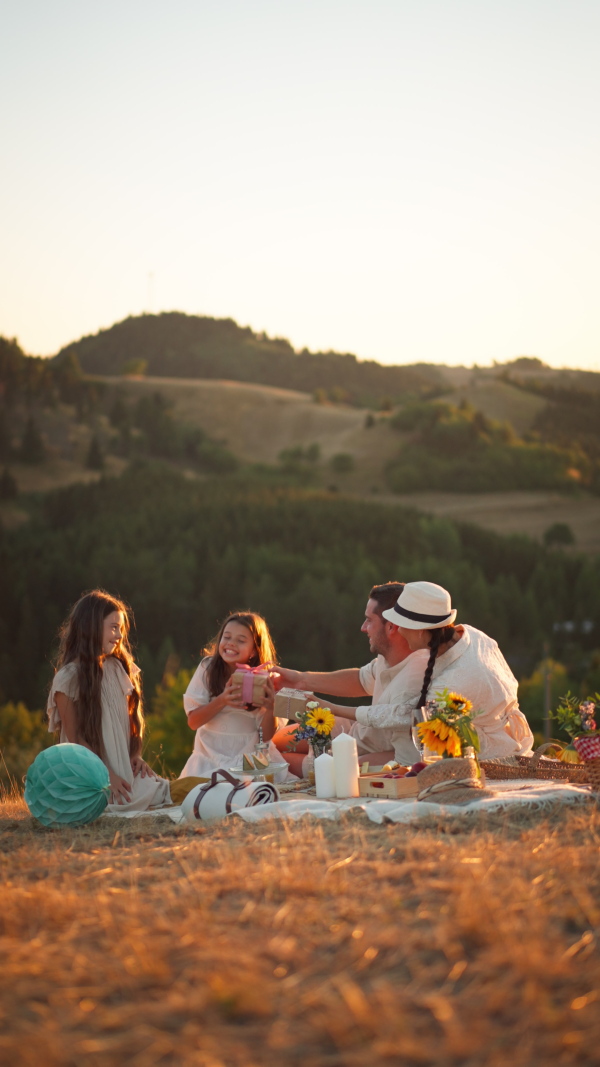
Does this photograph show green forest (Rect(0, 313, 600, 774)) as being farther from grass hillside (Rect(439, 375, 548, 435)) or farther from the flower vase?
the flower vase

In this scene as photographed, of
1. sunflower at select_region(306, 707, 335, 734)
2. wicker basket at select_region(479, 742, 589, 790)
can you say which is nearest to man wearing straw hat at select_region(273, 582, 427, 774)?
sunflower at select_region(306, 707, 335, 734)

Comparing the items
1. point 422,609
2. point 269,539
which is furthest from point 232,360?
point 422,609

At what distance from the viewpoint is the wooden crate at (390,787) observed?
487cm

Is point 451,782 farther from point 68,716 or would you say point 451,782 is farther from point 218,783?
point 68,716

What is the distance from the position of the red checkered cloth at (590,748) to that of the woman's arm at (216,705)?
6.33ft

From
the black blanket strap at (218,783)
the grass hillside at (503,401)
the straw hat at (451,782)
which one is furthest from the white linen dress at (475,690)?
the grass hillside at (503,401)

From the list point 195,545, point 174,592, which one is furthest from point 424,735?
point 195,545

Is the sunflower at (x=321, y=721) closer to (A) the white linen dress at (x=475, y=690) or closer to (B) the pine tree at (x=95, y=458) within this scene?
(A) the white linen dress at (x=475, y=690)

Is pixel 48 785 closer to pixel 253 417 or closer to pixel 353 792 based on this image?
pixel 353 792

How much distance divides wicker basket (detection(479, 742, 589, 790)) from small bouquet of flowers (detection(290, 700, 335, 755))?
0.88 m

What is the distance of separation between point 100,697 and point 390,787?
190cm

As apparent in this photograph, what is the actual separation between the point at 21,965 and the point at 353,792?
2.60 metres

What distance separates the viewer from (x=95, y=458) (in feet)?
334

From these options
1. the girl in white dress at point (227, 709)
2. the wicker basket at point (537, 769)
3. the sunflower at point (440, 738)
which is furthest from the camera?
the girl in white dress at point (227, 709)
